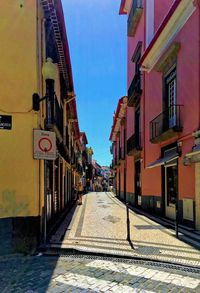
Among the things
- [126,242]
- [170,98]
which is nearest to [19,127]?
[126,242]

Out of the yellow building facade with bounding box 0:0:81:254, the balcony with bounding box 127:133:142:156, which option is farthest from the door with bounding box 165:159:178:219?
the yellow building facade with bounding box 0:0:81:254

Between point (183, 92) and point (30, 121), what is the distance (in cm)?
648

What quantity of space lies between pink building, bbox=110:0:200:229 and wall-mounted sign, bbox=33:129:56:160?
4314 millimetres

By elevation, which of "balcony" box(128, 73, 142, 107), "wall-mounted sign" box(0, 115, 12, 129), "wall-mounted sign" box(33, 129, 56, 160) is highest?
"balcony" box(128, 73, 142, 107)

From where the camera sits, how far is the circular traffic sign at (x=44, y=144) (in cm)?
756

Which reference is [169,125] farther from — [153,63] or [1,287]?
[1,287]

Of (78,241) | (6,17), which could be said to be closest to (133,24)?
(6,17)

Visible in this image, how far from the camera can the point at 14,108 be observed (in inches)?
296

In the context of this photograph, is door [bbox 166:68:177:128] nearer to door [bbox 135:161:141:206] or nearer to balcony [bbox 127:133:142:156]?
balcony [bbox 127:133:142:156]

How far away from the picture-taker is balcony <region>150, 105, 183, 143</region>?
12.4 meters

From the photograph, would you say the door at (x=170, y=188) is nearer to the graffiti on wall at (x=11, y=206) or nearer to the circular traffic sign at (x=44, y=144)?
the circular traffic sign at (x=44, y=144)

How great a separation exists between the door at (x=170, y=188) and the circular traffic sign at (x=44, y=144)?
6529 mm

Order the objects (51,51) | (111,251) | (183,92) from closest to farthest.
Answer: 1. (111,251)
2. (51,51)
3. (183,92)

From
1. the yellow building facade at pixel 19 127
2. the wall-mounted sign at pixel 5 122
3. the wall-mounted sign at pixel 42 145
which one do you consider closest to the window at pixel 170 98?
the wall-mounted sign at pixel 42 145
